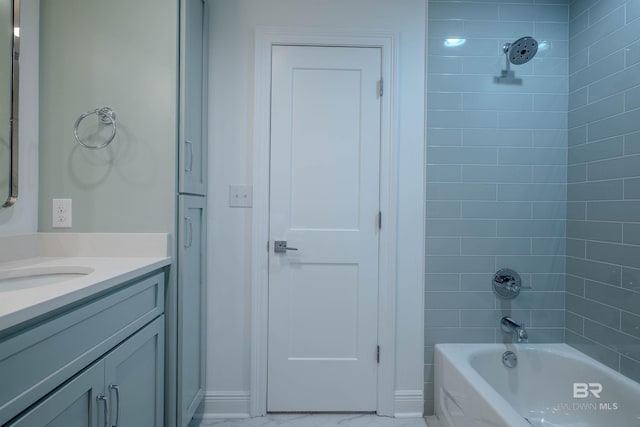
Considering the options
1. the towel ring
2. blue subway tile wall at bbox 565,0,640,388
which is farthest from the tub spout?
the towel ring

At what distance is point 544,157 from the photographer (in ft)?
6.20

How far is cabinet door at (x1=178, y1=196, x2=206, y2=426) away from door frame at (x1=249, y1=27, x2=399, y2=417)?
264 mm

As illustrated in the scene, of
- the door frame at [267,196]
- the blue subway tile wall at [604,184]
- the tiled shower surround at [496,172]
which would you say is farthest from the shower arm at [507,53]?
the door frame at [267,196]

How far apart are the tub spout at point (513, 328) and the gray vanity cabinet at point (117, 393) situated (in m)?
1.69

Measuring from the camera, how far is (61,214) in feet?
4.58

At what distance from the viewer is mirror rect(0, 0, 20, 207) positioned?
124cm

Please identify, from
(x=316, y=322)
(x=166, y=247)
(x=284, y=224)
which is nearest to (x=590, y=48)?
(x=284, y=224)

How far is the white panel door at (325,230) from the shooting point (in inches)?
73.4

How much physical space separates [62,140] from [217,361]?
1.29 meters

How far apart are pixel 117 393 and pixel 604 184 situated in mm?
2166

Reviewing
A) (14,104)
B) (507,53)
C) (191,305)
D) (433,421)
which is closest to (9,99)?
(14,104)

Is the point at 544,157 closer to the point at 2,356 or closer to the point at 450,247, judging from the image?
the point at 450,247

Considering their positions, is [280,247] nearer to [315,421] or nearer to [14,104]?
[315,421]

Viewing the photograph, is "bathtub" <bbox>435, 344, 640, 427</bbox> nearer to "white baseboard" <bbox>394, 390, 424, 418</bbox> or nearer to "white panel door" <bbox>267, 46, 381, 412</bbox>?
"white baseboard" <bbox>394, 390, 424, 418</bbox>
